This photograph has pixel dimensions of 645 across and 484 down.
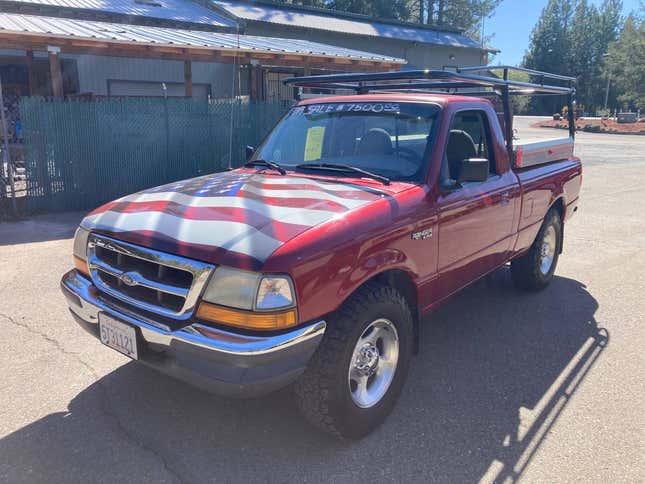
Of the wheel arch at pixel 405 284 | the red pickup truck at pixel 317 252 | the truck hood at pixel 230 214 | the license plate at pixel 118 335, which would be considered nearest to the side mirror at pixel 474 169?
the red pickup truck at pixel 317 252

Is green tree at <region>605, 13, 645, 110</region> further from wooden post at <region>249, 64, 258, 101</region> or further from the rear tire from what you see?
the rear tire

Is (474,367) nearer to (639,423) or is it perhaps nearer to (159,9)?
(639,423)

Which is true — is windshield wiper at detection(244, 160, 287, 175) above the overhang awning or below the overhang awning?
below

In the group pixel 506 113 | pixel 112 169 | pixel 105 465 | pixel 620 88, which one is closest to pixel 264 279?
pixel 105 465

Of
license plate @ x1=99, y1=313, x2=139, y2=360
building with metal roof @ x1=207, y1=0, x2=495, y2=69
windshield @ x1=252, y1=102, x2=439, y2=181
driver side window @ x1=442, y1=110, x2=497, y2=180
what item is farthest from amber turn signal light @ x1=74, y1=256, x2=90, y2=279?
building with metal roof @ x1=207, y1=0, x2=495, y2=69

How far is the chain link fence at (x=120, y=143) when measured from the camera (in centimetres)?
905

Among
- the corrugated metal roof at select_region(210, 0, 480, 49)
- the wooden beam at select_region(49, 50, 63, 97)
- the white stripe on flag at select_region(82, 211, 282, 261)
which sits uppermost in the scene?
the corrugated metal roof at select_region(210, 0, 480, 49)

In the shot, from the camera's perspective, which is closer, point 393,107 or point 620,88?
point 393,107

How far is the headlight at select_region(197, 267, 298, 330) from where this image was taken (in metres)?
2.49

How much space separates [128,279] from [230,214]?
631mm

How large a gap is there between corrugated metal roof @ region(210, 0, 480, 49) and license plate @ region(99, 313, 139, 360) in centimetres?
2136

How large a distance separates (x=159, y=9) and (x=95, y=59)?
3550mm

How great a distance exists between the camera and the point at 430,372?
3846 mm

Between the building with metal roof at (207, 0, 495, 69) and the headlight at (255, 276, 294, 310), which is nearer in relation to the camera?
the headlight at (255, 276, 294, 310)
